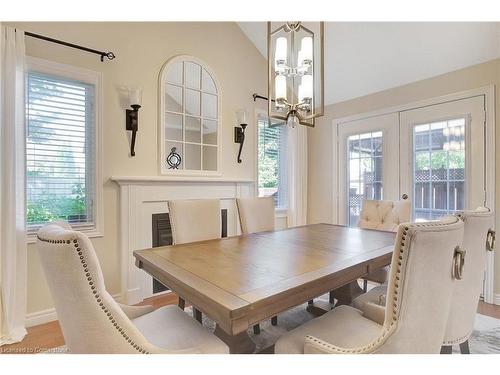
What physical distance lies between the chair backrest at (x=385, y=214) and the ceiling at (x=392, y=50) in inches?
59.7

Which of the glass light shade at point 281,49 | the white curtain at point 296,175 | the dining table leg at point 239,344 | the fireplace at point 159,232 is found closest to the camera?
the dining table leg at point 239,344

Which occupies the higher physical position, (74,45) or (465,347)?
(74,45)

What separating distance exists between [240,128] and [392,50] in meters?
1.90

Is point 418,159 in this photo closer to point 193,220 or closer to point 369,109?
point 369,109

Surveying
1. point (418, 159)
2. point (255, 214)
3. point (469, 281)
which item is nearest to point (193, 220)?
point (255, 214)

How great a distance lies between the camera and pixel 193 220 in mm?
2193

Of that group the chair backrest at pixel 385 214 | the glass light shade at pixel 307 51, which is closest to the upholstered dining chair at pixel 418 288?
the glass light shade at pixel 307 51

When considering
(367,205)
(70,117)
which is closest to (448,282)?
(367,205)

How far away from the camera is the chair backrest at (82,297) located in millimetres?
781

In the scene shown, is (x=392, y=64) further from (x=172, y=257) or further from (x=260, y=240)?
(x=172, y=257)

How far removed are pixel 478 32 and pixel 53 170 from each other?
3947 mm

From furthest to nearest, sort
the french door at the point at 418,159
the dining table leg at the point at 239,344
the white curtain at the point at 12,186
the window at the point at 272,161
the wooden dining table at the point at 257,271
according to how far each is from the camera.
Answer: the window at the point at 272,161 < the french door at the point at 418,159 < the white curtain at the point at 12,186 < the dining table leg at the point at 239,344 < the wooden dining table at the point at 257,271

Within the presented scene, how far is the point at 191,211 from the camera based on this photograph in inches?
86.4

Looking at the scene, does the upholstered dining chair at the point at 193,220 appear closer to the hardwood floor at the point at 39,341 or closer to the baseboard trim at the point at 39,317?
the hardwood floor at the point at 39,341
